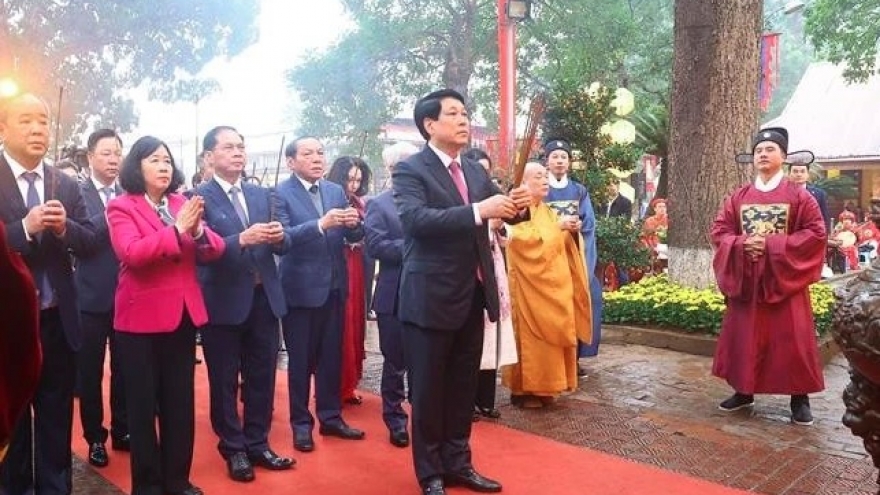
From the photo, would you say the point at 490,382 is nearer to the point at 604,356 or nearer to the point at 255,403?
the point at 255,403

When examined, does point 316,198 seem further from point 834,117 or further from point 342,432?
point 834,117

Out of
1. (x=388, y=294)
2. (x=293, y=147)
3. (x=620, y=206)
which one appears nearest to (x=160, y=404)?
(x=388, y=294)

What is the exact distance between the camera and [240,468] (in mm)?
3629

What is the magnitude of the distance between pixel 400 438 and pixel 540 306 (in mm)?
1270

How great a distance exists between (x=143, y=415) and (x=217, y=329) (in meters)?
0.56

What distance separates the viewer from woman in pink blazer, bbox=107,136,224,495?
314 cm

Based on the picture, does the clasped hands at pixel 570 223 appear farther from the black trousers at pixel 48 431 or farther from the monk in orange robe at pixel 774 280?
the black trousers at pixel 48 431

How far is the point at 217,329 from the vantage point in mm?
3641

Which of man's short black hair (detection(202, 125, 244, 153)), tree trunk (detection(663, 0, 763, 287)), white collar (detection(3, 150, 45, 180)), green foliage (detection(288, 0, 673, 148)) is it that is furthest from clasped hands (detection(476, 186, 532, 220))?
green foliage (detection(288, 0, 673, 148))

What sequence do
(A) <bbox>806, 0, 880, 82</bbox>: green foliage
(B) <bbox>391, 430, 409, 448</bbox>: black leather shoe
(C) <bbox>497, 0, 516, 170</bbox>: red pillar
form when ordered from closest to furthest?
(B) <bbox>391, 430, 409, 448</bbox>: black leather shoe
(C) <bbox>497, 0, 516, 170</bbox>: red pillar
(A) <bbox>806, 0, 880, 82</bbox>: green foliage

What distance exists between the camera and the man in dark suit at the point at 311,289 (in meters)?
4.10

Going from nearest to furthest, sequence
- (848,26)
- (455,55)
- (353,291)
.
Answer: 1. (353,291)
2. (848,26)
3. (455,55)

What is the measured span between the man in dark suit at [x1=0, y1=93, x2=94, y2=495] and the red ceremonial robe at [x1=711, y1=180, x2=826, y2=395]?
3547mm

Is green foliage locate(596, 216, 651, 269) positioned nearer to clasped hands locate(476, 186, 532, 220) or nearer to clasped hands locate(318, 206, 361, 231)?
clasped hands locate(318, 206, 361, 231)
